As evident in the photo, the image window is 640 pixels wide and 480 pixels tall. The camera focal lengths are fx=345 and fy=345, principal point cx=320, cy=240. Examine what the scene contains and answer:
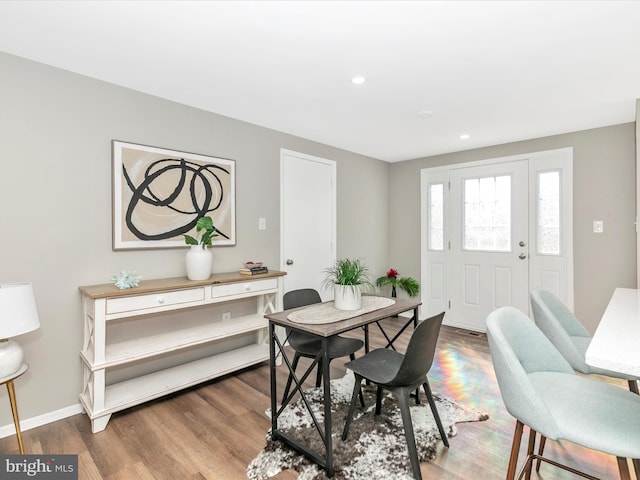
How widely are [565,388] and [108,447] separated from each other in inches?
95.2

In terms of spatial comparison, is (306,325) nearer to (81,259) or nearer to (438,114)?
(81,259)

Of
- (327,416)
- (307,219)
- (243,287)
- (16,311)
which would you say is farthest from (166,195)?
(327,416)

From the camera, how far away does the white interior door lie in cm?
384

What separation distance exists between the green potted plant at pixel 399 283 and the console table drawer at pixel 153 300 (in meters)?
2.91

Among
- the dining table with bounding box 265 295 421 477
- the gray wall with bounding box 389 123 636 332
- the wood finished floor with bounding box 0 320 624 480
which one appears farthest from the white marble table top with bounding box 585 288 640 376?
the gray wall with bounding box 389 123 636 332

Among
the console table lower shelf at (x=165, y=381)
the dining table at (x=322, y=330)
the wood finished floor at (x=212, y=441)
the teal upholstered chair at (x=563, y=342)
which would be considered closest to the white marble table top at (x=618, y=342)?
the teal upholstered chair at (x=563, y=342)

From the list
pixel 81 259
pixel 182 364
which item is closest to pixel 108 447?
pixel 182 364

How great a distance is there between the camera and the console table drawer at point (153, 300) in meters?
2.27

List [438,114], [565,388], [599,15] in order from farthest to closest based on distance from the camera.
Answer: [438,114] → [599,15] → [565,388]

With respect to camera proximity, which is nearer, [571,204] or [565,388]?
[565,388]

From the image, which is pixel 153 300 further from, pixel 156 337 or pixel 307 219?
pixel 307 219

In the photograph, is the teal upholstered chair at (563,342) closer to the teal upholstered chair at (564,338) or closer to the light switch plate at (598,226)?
the teal upholstered chair at (564,338)

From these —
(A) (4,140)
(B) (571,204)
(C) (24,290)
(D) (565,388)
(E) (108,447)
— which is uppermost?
(A) (4,140)

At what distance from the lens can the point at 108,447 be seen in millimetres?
2043
